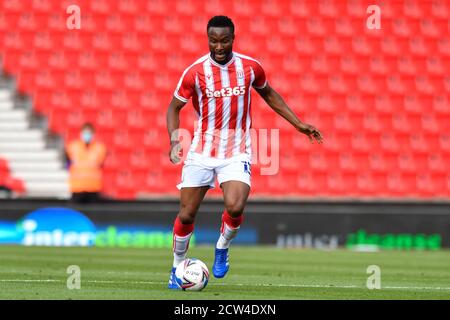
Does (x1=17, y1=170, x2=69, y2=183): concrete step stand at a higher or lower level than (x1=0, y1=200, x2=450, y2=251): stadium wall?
higher

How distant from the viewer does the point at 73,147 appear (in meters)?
17.9

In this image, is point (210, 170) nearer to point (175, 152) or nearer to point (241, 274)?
point (175, 152)

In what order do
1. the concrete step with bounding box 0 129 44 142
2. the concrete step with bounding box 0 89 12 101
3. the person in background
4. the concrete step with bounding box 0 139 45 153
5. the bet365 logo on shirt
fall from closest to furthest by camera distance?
the bet365 logo on shirt < the person in background < the concrete step with bounding box 0 139 45 153 < the concrete step with bounding box 0 129 44 142 < the concrete step with bounding box 0 89 12 101

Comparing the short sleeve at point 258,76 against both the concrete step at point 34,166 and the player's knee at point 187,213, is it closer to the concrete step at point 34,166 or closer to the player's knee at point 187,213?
the player's knee at point 187,213

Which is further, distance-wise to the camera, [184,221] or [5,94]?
[5,94]

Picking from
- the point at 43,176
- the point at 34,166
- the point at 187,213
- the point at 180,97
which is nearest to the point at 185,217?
the point at 187,213

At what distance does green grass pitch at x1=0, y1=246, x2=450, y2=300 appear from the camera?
872 cm

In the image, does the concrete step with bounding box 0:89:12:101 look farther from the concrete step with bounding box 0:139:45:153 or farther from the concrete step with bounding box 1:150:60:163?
the concrete step with bounding box 1:150:60:163

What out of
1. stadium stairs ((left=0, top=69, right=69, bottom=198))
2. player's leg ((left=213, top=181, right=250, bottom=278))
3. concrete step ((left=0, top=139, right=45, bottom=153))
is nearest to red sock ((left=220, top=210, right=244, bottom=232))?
player's leg ((left=213, top=181, right=250, bottom=278))

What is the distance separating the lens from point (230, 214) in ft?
30.5

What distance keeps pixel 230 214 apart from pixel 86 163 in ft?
29.0

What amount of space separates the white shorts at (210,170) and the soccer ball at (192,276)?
2.27ft

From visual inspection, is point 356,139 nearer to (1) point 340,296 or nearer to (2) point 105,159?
(2) point 105,159

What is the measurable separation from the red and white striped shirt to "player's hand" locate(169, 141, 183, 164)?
0.36 m
